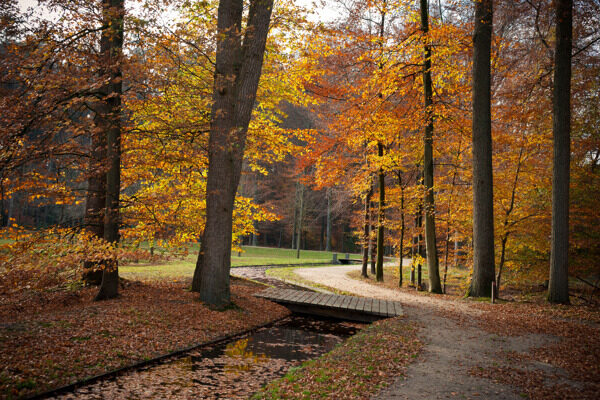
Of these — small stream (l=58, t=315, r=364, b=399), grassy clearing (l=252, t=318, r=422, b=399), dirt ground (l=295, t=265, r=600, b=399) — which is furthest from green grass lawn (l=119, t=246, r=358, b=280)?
dirt ground (l=295, t=265, r=600, b=399)

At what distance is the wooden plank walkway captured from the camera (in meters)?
8.62

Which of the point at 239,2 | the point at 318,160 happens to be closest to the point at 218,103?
the point at 239,2

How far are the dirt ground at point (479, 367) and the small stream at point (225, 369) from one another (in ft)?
6.26

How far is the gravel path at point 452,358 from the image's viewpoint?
3.96 meters

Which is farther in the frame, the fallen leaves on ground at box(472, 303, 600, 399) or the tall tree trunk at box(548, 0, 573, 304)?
the tall tree trunk at box(548, 0, 573, 304)

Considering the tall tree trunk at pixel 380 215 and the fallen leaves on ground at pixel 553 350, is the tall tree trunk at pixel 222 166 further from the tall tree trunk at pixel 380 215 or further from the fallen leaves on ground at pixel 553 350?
the tall tree trunk at pixel 380 215

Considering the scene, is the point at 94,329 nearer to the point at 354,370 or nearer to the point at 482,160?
the point at 354,370

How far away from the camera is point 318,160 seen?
15.0 meters

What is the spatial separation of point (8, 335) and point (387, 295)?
9.56 meters

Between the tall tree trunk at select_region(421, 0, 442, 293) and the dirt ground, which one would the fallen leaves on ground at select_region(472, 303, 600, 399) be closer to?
the dirt ground

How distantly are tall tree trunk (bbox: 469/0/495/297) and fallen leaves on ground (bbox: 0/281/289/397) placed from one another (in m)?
5.93

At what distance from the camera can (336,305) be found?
902 cm

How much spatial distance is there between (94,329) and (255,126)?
21.0 feet

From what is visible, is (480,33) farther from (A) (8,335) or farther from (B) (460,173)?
(A) (8,335)
